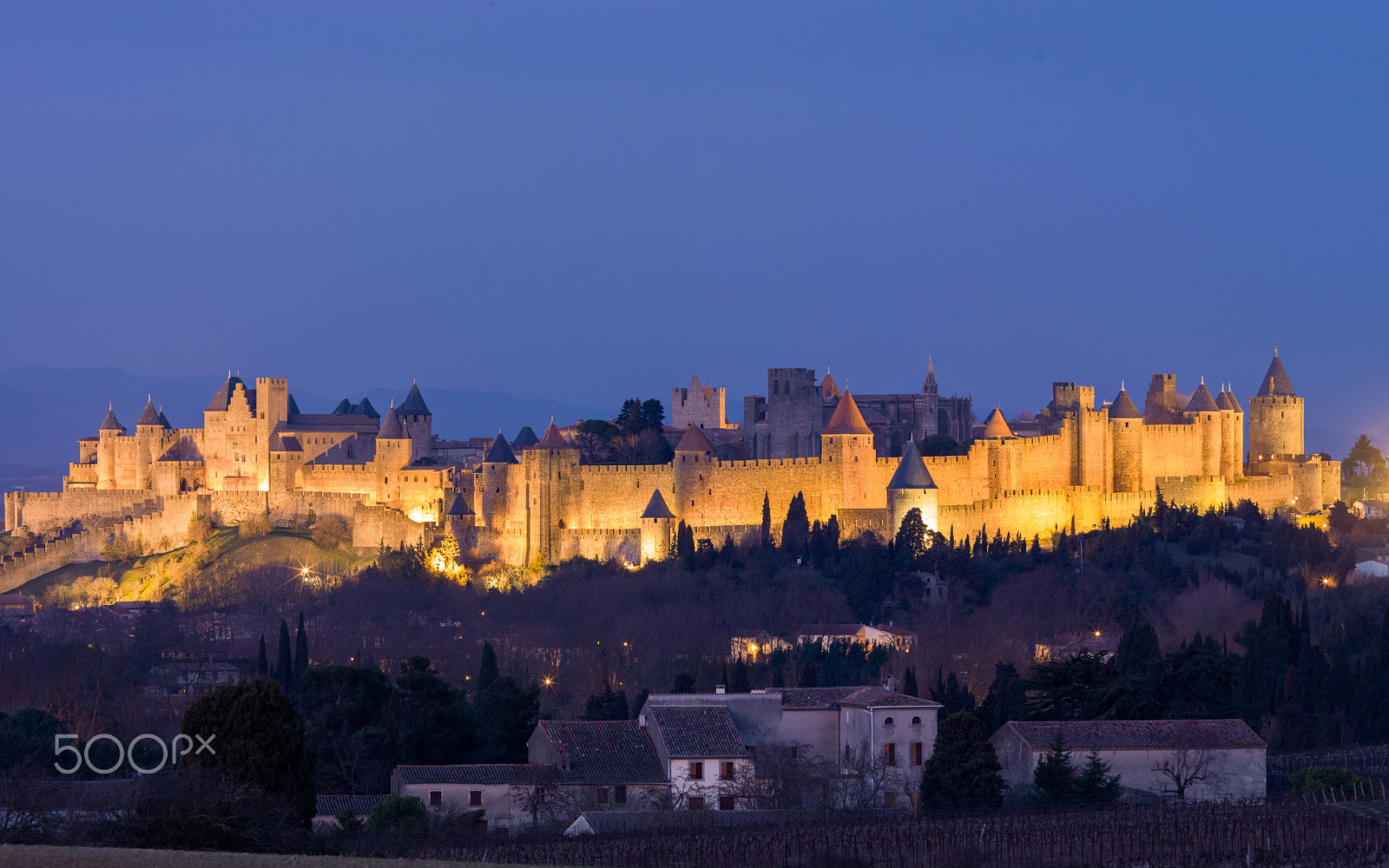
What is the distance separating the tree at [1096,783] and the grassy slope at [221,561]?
29.7 metres

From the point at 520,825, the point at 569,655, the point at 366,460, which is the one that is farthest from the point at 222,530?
the point at 520,825

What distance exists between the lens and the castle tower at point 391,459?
57031 millimetres

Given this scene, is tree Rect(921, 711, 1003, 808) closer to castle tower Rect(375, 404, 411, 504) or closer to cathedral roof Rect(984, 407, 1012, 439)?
cathedral roof Rect(984, 407, 1012, 439)

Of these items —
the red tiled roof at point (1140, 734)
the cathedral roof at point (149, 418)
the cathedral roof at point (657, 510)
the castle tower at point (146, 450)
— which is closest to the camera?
the red tiled roof at point (1140, 734)

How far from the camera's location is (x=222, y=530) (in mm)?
57062

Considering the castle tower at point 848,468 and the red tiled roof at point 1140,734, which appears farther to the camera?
the castle tower at point 848,468

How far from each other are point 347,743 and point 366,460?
2933 centimetres

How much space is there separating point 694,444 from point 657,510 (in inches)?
101

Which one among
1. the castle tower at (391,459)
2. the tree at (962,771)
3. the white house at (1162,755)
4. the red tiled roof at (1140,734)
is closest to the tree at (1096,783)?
the white house at (1162,755)

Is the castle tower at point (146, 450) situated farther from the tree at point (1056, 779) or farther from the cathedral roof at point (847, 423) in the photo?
the tree at point (1056, 779)

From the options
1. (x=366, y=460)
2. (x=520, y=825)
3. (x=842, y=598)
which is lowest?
(x=520, y=825)

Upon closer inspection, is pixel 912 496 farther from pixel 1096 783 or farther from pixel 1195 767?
pixel 1096 783

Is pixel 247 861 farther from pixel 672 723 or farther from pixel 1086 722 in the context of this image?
pixel 1086 722

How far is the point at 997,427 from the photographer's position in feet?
183
